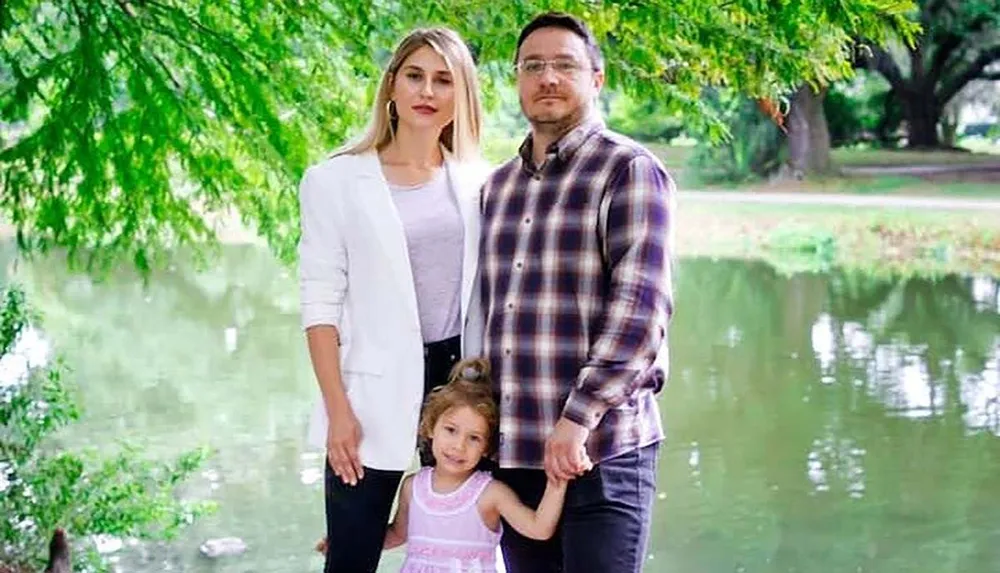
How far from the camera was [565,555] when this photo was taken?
233 centimetres

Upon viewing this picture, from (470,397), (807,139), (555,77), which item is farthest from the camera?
(807,139)

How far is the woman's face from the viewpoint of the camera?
8.15ft

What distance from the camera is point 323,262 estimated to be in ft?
8.16

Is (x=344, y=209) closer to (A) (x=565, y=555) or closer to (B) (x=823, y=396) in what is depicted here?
(A) (x=565, y=555)

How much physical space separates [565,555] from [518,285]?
428 mm

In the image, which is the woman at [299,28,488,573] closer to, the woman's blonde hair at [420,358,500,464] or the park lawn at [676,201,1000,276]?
the woman's blonde hair at [420,358,500,464]

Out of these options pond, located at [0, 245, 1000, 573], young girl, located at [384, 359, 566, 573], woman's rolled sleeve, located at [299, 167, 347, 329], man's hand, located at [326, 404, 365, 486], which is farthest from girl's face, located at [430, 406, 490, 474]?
pond, located at [0, 245, 1000, 573]

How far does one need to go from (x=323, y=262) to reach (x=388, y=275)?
4.5 inches

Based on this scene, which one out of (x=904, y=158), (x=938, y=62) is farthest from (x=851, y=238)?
(x=938, y=62)

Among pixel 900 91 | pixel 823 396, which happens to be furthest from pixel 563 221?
pixel 900 91

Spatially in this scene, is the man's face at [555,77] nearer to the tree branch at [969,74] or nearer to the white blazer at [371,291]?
the white blazer at [371,291]

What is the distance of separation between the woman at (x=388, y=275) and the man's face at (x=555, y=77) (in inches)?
8.1

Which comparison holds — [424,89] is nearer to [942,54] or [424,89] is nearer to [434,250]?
[434,250]

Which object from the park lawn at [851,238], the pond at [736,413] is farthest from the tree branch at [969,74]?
the pond at [736,413]
